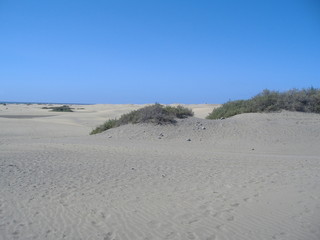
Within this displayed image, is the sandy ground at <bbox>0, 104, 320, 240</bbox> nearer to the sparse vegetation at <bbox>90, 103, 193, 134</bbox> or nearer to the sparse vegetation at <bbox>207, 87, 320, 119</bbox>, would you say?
the sparse vegetation at <bbox>90, 103, 193, 134</bbox>

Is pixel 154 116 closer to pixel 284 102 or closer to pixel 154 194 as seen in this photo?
pixel 284 102

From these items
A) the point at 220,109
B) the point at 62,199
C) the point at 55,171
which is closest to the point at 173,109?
the point at 220,109

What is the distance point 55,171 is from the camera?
9.02m

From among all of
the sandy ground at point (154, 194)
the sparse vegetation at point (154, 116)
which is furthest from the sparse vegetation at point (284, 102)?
the sandy ground at point (154, 194)

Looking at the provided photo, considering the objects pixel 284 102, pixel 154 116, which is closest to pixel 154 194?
pixel 154 116

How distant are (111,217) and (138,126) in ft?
43.4

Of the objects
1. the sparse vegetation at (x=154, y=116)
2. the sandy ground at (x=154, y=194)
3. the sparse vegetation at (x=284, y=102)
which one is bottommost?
the sandy ground at (x=154, y=194)

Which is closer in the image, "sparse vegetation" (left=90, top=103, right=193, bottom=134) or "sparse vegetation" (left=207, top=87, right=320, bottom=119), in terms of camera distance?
"sparse vegetation" (left=90, top=103, right=193, bottom=134)

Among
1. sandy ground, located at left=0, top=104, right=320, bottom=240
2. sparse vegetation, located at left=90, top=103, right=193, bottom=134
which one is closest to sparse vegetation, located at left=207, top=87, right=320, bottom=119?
sparse vegetation, located at left=90, top=103, right=193, bottom=134

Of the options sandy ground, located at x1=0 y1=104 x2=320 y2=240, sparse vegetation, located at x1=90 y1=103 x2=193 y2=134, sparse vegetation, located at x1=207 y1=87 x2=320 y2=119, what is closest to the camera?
sandy ground, located at x1=0 y1=104 x2=320 y2=240

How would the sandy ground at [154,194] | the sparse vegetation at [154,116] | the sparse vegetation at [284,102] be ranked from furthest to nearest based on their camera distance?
the sparse vegetation at [284,102] → the sparse vegetation at [154,116] → the sandy ground at [154,194]

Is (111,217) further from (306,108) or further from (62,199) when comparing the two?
(306,108)

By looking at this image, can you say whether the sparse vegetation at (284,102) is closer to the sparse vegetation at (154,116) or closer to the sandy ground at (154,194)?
the sparse vegetation at (154,116)

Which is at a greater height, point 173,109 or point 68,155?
point 173,109
